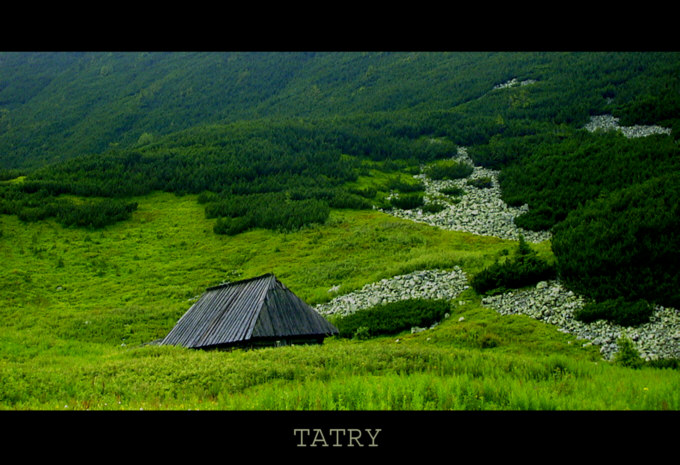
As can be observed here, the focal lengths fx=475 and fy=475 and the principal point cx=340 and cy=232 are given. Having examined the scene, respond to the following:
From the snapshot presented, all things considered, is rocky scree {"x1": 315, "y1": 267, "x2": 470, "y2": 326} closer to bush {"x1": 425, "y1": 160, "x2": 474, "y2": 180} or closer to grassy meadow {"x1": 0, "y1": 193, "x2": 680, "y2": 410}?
grassy meadow {"x1": 0, "y1": 193, "x2": 680, "y2": 410}

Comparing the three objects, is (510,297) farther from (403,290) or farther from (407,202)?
(407,202)

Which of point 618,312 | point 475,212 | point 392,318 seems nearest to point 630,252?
point 618,312

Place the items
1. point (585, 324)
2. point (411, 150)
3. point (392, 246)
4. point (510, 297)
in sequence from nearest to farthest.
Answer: point (585, 324) < point (510, 297) < point (392, 246) < point (411, 150)

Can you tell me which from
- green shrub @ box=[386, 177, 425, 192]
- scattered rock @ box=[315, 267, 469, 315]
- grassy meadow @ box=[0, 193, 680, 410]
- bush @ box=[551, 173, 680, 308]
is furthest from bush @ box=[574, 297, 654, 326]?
green shrub @ box=[386, 177, 425, 192]

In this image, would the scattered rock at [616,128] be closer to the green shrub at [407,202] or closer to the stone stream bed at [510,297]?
the stone stream bed at [510,297]

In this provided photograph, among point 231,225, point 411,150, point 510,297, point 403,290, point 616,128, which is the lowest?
point 231,225

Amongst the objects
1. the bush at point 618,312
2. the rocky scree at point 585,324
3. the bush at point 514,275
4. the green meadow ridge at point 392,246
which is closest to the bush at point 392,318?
the green meadow ridge at point 392,246
